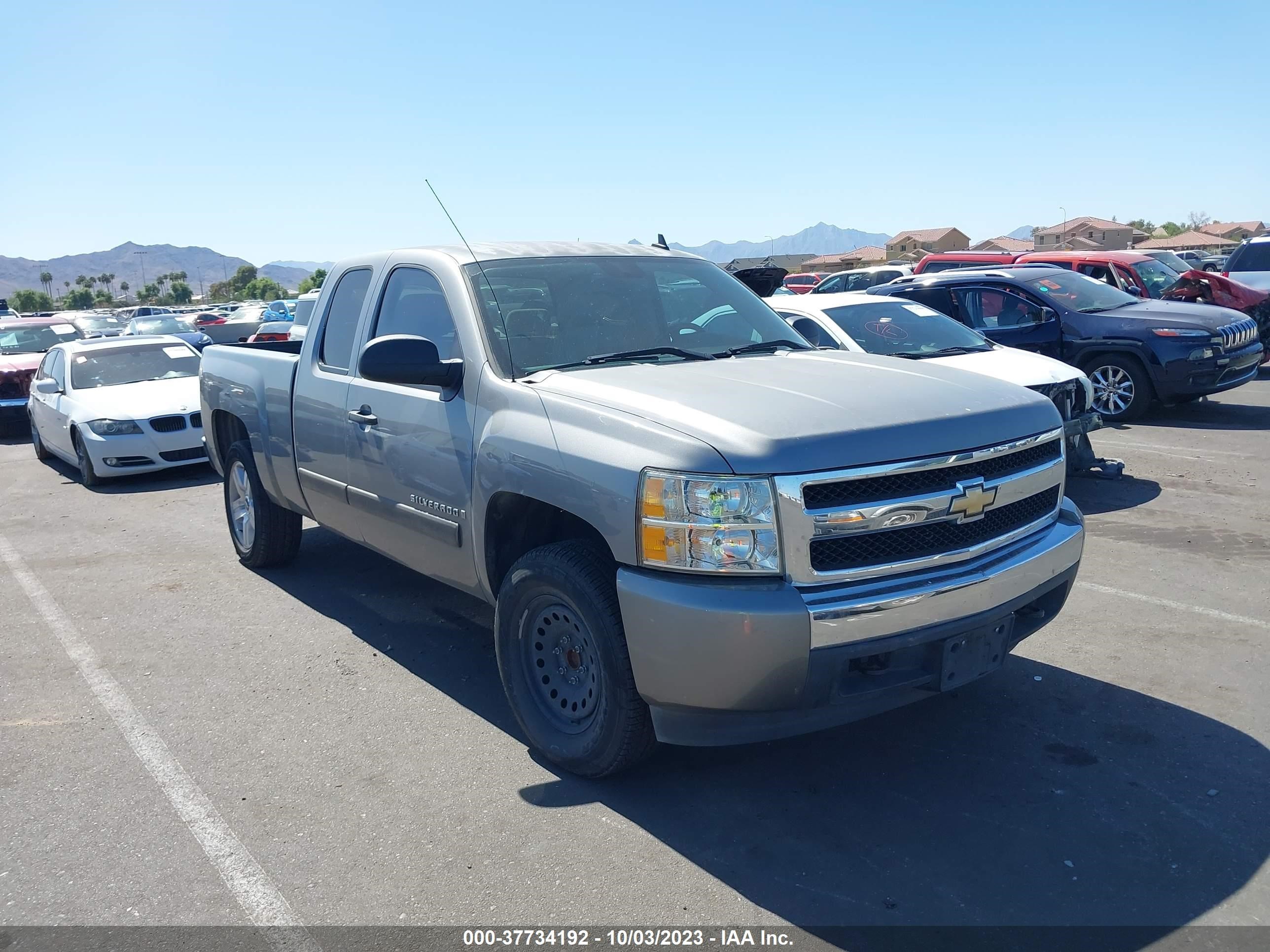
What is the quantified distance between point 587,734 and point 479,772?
0.51m

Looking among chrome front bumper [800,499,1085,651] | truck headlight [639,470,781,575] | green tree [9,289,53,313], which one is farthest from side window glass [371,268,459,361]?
green tree [9,289,53,313]

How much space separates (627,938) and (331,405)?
3235mm

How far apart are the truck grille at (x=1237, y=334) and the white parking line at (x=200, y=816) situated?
1032 cm

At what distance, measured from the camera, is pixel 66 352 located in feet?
39.6

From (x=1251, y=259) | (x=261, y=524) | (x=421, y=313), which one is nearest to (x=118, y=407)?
(x=261, y=524)

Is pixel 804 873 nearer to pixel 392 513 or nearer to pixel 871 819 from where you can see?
pixel 871 819

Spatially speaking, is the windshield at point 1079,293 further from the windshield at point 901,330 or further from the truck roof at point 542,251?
the truck roof at point 542,251

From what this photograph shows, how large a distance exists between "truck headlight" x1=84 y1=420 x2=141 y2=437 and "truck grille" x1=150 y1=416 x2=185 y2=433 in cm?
15

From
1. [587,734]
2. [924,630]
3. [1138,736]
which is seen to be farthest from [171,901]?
[1138,736]

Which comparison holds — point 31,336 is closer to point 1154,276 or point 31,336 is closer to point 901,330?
point 901,330

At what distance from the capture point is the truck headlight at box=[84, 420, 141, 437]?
34.2 ft

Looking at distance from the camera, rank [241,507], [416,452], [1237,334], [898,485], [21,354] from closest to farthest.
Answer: [898,485] → [416,452] → [241,507] → [1237,334] → [21,354]

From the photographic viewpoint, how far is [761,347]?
4719 mm

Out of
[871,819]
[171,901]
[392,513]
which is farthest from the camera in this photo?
[392,513]
